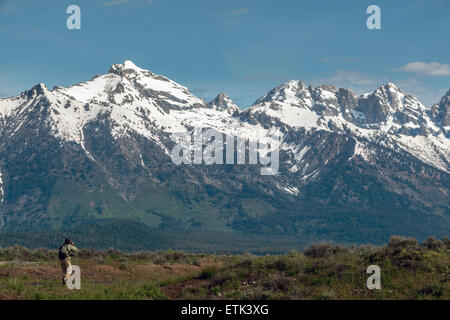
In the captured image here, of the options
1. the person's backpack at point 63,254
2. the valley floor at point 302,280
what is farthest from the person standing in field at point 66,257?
the valley floor at point 302,280

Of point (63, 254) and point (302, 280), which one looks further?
point (63, 254)

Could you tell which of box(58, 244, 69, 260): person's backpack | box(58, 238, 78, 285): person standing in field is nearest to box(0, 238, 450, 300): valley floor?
box(58, 238, 78, 285): person standing in field

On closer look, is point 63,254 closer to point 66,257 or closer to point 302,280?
point 66,257

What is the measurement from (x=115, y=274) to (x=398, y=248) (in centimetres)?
2644

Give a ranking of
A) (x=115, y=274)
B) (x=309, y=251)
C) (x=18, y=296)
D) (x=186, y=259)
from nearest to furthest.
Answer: (x=18, y=296)
(x=309, y=251)
(x=115, y=274)
(x=186, y=259)

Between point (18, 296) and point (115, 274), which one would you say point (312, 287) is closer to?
point (18, 296)

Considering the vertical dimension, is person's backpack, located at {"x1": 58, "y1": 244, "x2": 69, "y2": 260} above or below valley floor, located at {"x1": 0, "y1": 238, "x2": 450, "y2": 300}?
above

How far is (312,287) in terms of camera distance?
133 feet

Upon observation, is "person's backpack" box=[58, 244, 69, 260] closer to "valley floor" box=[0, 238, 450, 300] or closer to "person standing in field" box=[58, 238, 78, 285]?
"person standing in field" box=[58, 238, 78, 285]

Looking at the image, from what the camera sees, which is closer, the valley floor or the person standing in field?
the valley floor

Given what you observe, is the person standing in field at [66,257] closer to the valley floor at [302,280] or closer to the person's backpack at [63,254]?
the person's backpack at [63,254]

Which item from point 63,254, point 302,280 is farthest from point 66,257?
point 302,280

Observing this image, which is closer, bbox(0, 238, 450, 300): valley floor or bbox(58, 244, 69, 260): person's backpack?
bbox(0, 238, 450, 300): valley floor
